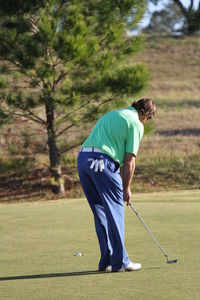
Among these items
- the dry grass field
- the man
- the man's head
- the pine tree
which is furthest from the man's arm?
the dry grass field

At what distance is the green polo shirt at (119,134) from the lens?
6.88m

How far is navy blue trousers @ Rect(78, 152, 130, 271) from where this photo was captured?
7.00 metres

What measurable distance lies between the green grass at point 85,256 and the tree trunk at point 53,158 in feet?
26.0

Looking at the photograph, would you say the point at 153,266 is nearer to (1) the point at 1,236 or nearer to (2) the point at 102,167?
(2) the point at 102,167

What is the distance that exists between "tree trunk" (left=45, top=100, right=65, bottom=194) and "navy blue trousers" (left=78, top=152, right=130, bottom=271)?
42.7 ft

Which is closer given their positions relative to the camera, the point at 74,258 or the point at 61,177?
the point at 74,258

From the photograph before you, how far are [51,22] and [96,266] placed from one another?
12.2 meters

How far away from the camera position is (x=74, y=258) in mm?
7801

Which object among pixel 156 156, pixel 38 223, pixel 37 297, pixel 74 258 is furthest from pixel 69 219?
pixel 156 156

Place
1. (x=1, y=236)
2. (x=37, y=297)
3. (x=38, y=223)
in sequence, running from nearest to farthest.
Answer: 1. (x=37, y=297)
2. (x=1, y=236)
3. (x=38, y=223)

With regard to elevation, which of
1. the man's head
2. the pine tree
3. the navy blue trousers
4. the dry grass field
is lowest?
the dry grass field

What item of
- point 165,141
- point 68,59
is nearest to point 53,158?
point 68,59

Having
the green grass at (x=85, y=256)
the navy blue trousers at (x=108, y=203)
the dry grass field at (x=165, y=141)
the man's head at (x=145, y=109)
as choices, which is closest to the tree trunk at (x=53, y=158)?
the dry grass field at (x=165, y=141)

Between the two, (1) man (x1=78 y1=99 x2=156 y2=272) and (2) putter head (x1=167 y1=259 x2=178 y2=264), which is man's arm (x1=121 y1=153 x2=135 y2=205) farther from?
(2) putter head (x1=167 y1=259 x2=178 y2=264)
